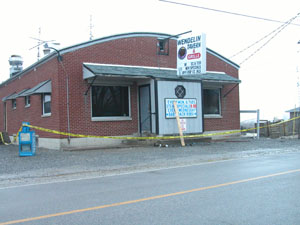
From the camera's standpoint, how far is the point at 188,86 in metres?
20.3

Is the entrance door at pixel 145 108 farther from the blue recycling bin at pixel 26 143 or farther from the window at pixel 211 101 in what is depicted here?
the blue recycling bin at pixel 26 143

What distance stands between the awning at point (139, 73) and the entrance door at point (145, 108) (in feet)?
→ 3.09

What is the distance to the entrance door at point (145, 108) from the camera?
1961 centimetres

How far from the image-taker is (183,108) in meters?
20.0

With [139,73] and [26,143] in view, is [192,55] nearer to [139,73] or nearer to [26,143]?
[139,73]

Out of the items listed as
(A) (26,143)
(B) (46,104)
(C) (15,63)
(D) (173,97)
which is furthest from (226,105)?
(C) (15,63)

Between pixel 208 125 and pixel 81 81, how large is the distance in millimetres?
8708

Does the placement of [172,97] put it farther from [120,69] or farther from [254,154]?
[254,154]

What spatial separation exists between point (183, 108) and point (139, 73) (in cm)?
323

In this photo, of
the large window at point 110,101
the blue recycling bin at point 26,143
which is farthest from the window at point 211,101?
the blue recycling bin at point 26,143

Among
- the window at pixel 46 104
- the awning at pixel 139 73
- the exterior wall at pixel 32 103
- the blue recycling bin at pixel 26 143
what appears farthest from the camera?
the window at pixel 46 104

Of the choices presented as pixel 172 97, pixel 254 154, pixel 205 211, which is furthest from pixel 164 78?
pixel 205 211

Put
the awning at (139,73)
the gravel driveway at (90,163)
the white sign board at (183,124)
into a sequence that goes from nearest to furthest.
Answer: the gravel driveway at (90,163)
the awning at (139,73)
the white sign board at (183,124)

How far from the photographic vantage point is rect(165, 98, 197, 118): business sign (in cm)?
1929
